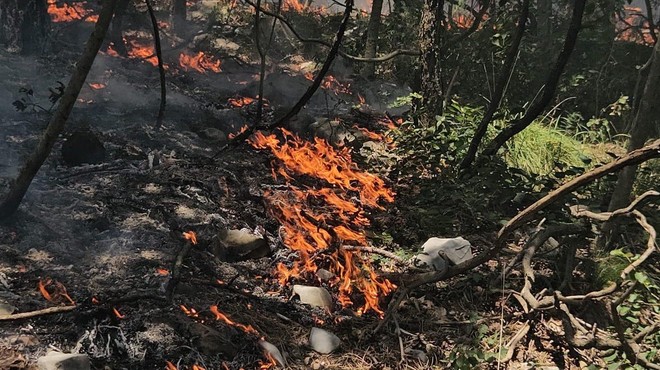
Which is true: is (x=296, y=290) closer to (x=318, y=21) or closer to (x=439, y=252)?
(x=439, y=252)

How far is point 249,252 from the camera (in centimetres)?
408

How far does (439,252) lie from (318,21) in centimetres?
1284

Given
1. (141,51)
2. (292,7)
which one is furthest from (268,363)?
(292,7)

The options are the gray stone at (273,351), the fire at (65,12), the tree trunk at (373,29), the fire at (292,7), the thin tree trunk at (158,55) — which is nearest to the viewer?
the gray stone at (273,351)

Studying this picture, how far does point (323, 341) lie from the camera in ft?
10.8

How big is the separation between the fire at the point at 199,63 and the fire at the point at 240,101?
2819mm

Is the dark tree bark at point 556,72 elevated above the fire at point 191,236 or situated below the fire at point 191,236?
above

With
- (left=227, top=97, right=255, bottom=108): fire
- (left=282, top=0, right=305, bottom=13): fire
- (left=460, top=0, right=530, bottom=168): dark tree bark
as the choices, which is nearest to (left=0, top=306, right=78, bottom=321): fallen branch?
(left=460, top=0, right=530, bottom=168): dark tree bark

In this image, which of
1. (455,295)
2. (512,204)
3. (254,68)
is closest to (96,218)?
(455,295)

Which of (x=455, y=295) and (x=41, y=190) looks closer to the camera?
(x=455, y=295)

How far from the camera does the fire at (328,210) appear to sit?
3926 millimetres

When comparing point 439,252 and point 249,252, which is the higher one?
point 439,252

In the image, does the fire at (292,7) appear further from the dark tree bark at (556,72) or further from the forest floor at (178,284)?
the dark tree bark at (556,72)

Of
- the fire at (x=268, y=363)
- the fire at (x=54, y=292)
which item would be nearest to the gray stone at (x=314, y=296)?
the fire at (x=268, y=363)
